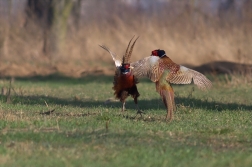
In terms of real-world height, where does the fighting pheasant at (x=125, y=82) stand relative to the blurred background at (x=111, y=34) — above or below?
below

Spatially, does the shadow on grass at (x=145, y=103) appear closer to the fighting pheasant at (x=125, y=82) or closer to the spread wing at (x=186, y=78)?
the fighting pheasant at (x=125, y=82)

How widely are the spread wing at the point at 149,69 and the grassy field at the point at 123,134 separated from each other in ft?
2.23

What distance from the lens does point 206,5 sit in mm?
31438

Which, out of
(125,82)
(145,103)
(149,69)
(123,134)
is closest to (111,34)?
(145,103)

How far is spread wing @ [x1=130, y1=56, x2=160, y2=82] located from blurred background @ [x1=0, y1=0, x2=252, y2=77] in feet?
46.9

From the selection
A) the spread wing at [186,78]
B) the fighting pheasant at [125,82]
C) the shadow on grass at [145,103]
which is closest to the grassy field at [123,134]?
the shadow on grass at [145,103]

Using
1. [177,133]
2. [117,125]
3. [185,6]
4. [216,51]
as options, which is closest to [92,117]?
[117,125]

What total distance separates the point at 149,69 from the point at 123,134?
1533 millimetres

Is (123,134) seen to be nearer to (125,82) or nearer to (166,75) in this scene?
(166,75)

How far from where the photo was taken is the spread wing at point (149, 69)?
963 centimetres

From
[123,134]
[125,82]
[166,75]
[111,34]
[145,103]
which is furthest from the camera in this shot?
[111,34]

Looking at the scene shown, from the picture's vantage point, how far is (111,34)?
89.8 feet

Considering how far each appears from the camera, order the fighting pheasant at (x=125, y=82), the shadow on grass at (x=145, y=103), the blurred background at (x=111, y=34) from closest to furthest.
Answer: the fighting pheasant at (x=125, y=82) < the shadow on grass at (x=145, y=103) < the blurred background at (x=111, y=34)

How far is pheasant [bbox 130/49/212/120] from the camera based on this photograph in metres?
9.63
